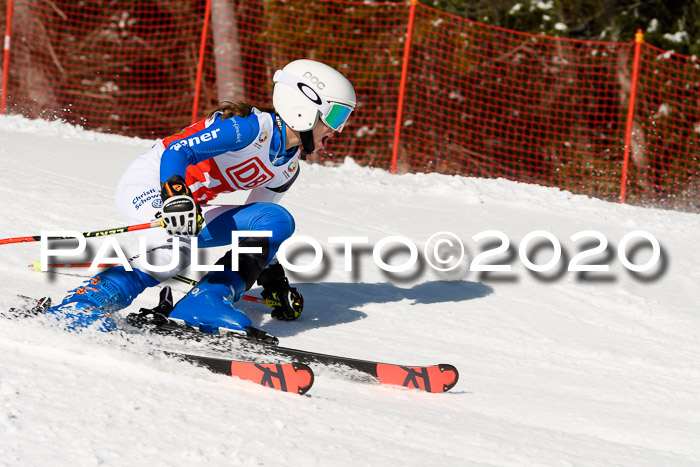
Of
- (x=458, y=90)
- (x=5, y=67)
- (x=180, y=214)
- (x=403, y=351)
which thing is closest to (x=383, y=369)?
(x=403, y=351)

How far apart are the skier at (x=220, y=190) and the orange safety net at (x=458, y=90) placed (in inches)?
244

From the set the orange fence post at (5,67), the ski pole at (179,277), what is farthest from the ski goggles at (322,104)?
the orange fence post at (5,67)

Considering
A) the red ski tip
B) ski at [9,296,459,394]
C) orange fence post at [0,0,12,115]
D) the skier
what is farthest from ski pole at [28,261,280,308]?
orange fence post at [0,0,12,115]

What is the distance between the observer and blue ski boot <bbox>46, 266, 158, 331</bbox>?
3.40 meters

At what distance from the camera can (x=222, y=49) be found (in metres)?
12.0

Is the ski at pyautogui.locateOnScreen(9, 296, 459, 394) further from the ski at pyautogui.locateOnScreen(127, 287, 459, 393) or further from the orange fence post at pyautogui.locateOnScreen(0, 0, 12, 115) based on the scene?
the orange fence post at pyautogui.locateOnScreen(0, 0, 12, 115)

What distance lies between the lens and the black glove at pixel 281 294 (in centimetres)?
433

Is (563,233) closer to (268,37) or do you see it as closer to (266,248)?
(266,248)

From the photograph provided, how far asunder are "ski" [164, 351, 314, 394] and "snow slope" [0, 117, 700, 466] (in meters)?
0.03

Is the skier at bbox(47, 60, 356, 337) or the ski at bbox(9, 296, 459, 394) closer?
the ski at bbox(9, 296, 459, 394)

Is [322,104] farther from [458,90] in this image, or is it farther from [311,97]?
[458,90]

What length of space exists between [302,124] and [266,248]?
551 mm

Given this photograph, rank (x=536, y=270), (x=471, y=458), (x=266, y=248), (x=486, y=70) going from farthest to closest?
(x=486, y=70), (x=536, y=270), (x=266, y=248), (x=471, y=458)

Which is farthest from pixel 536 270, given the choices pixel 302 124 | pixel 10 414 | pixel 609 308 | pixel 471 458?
pixel 10 414
